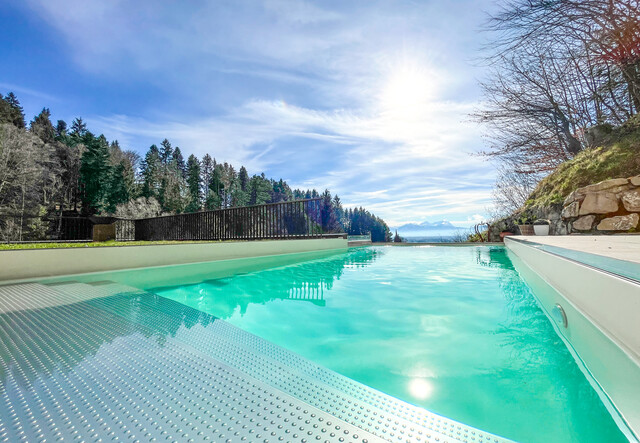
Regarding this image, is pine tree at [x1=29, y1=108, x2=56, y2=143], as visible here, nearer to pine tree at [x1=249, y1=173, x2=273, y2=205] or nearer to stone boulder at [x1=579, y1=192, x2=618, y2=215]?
pine tree at [x1=249, y1=173, x2=273, y2=205]

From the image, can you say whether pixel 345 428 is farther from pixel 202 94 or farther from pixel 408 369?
pixel 202 94

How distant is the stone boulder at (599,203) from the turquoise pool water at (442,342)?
2.96 m

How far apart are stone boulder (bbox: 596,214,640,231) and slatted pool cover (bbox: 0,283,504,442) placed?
21.3 ft

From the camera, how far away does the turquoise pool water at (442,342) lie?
3.93 ft

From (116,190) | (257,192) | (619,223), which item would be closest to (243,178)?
(257,192)

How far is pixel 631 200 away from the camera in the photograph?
506 centimetres

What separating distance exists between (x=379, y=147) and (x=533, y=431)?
13.1m

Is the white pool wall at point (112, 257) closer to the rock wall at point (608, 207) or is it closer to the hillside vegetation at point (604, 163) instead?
the rock wall at point (608, 207)

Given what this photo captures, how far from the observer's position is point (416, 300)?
3.19 metres

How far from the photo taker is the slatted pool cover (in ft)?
2.82

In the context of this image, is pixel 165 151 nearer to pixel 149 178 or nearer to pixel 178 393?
pixel 149 178

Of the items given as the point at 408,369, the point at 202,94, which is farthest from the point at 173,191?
the point at 408,369

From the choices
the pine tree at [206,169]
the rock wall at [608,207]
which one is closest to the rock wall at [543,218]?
the rock wall at [608,207]

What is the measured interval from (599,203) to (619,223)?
0.50 metres
